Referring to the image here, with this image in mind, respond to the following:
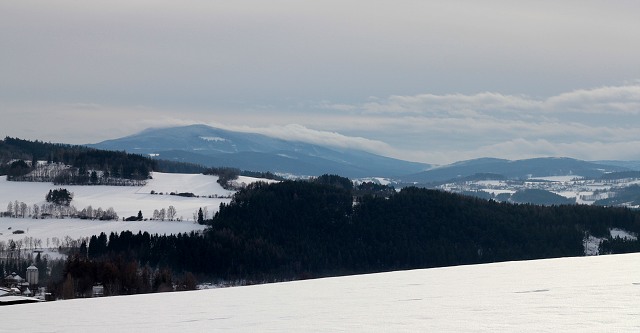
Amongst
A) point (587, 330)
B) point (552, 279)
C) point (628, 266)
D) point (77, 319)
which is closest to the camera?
point (587, 330)

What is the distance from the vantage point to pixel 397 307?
101 ft

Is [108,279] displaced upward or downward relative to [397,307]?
downward

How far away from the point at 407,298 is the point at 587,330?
11029 mm

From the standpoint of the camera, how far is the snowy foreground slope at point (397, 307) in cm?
2598

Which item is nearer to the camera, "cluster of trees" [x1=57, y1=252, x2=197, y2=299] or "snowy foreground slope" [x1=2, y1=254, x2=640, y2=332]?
"snowy foreground slope" [x1=2, y1=254, x2=640, y2=332]

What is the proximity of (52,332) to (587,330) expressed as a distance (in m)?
16.6

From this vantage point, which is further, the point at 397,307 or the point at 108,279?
the point at 108,279

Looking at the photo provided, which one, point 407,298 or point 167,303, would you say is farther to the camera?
point 167,303

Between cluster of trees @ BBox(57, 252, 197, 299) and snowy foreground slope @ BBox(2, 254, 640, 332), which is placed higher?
snowy foreground slope @ BBox(2, 254, 640, 332)

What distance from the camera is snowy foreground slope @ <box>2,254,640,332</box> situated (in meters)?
26.0

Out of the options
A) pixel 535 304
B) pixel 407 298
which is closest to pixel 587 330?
pixel 535 304

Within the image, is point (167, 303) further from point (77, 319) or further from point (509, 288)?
point (509, 288)

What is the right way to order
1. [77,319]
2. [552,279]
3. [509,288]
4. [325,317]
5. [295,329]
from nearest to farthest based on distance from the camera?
[295,329] < [325,317] < [77,319] < [509,288] < [552,279]

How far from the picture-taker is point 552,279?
124ft
